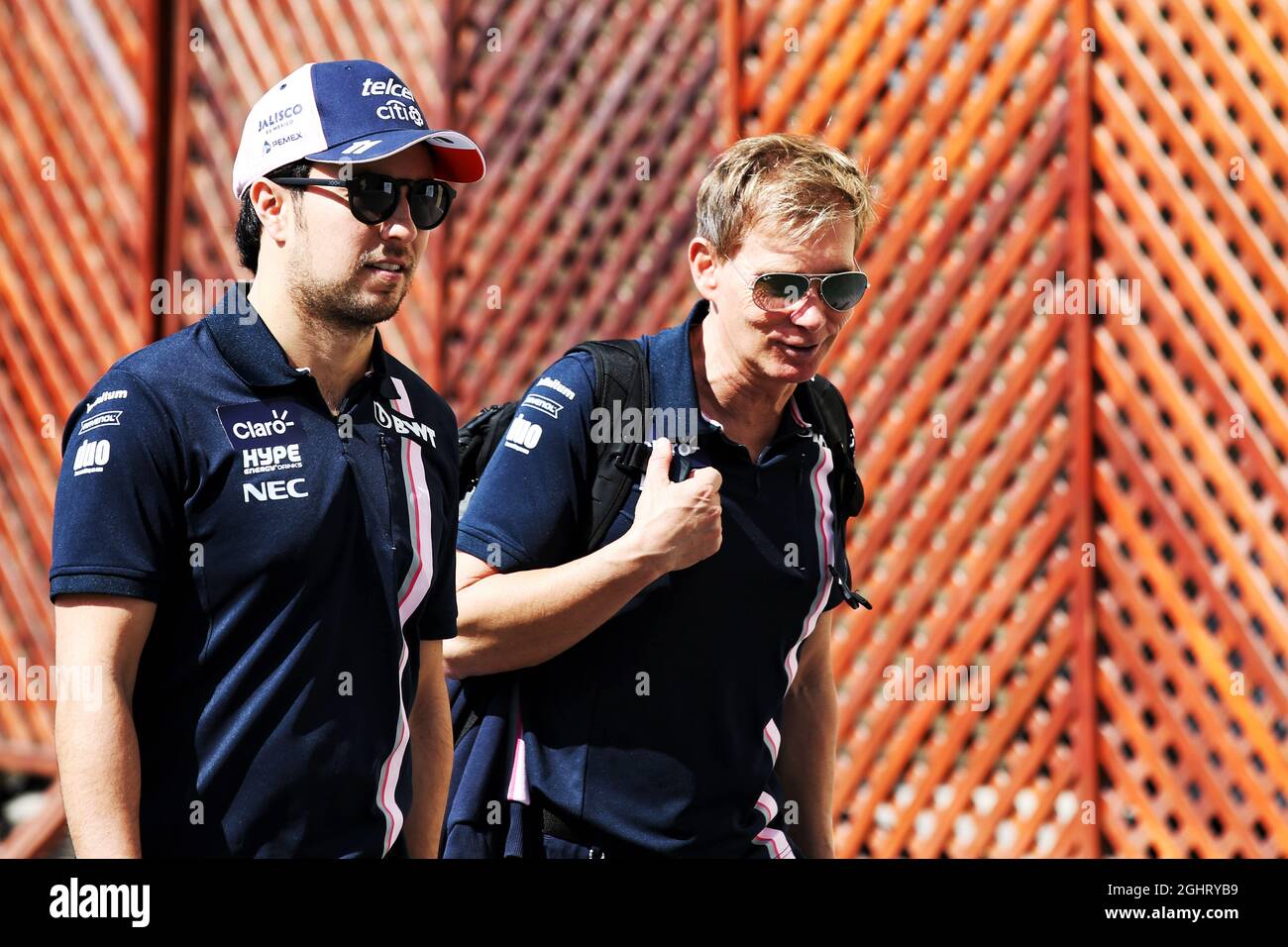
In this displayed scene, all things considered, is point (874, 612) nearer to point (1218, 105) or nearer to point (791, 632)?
point (1218, 105)

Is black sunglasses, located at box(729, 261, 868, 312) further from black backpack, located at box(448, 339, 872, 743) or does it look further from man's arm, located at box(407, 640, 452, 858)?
man's arm, located at box(407, 640, 452, 858)

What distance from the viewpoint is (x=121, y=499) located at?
1470 millimetres

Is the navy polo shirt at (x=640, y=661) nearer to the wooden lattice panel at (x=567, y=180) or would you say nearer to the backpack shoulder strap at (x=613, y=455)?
the backpack shoulder strap at (x=613, y=455)

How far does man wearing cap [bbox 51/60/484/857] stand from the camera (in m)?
1.47

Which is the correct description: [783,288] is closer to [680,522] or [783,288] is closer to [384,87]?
[680,522]

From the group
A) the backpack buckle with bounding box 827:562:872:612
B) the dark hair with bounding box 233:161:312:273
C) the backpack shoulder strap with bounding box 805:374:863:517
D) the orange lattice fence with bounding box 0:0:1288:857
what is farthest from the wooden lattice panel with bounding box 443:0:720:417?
the dark hair with bounding box 233:161:312:273

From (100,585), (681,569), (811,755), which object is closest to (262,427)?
(100,585)

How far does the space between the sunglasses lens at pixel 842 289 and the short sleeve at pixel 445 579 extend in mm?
534

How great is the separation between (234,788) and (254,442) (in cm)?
35

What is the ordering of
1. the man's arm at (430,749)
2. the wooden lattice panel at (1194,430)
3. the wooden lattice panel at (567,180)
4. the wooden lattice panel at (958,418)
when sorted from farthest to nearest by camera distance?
1. the wooden lattice panel at (567,180)
2. the wooden lattice panel at (958,418)
3. the wooden lattice panel at (1194,430)
4. the man's arm at (430,749)

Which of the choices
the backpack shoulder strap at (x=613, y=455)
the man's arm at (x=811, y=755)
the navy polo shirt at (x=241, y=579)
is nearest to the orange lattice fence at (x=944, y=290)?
the man's arm at (x=811, y=755)

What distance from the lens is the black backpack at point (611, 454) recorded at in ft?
6.33

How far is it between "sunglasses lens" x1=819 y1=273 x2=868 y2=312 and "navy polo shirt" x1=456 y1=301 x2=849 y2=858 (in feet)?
0.73

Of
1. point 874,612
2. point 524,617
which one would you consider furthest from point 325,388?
point 874,612
